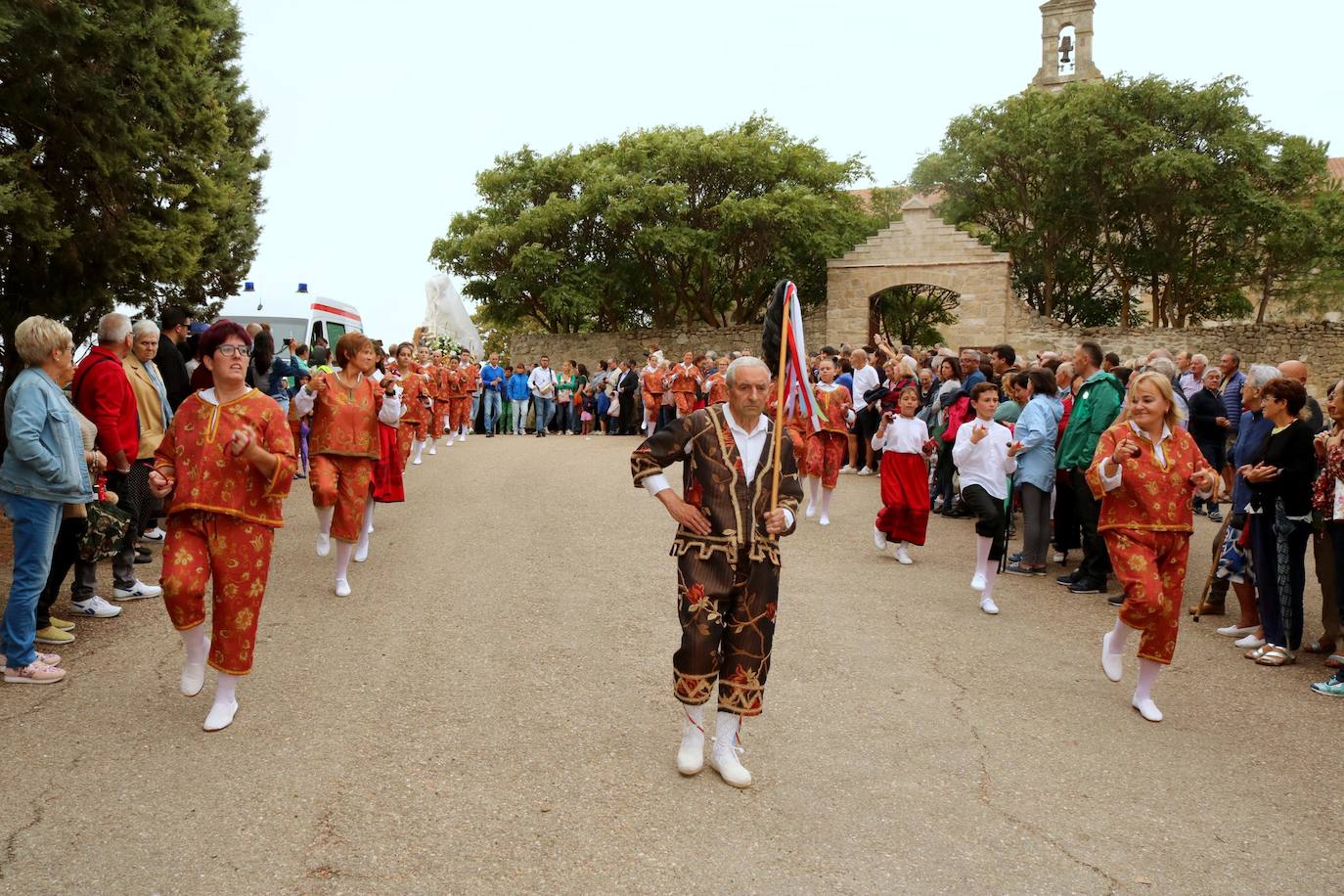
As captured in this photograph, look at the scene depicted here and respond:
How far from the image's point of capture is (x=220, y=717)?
467cm

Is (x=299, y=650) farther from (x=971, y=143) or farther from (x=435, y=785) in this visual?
(x=971, y=143)

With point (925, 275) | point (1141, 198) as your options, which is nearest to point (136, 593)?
point (925, 275)

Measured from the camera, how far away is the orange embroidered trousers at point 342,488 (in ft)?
24.0

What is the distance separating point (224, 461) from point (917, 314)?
3481cm

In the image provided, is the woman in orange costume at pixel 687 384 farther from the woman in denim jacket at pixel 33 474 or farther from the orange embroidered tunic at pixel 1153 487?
the woman in denim jacket at pixel 33 474

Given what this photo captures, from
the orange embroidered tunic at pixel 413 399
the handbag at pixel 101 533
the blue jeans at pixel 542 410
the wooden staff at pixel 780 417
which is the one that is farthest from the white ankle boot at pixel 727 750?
the blue jeans at pixel 542 410

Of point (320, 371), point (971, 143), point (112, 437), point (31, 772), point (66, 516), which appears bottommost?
point (31, 772)

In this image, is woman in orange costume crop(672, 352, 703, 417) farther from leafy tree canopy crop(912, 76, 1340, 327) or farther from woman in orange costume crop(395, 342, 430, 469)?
leafy tree canopy crop(912, 76, 1340, 327)

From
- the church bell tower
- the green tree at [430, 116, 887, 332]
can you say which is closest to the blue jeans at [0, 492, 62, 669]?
the green tree at [430, 116, 887, 332]

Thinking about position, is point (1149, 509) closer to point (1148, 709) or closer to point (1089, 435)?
point (1148, 709)

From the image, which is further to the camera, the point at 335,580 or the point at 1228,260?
the point at 1228,260

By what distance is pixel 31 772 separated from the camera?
13.6 ft

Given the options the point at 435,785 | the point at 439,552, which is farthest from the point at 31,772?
the point at 439,552

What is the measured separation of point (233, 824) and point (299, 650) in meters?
2.33
